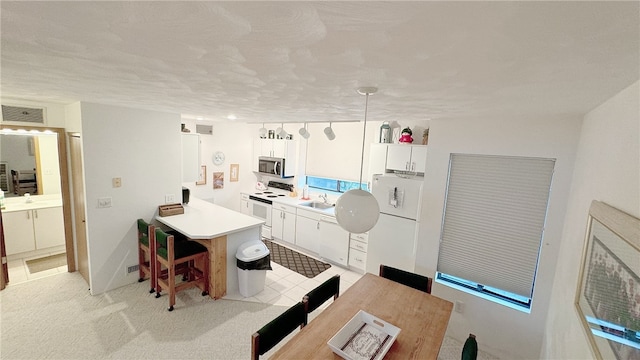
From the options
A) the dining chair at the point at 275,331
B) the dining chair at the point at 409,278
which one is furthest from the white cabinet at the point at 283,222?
the dining chair at the point at 275,331

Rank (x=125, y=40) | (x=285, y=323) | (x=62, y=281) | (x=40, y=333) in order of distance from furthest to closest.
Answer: (x=62, y=281)
(x=40, y=333)
(x=285, y=323)
(x=125, y=40)

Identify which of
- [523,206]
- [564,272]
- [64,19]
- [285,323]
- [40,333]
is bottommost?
[40,333]

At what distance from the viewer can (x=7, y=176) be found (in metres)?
3.89

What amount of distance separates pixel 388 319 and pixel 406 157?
215 centimetres

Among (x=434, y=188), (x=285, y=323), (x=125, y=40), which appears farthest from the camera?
(x=434, y=188)

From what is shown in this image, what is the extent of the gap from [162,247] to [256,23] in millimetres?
3054

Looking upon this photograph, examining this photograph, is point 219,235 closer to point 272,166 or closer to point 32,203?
point 272,166

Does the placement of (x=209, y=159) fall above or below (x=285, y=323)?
above

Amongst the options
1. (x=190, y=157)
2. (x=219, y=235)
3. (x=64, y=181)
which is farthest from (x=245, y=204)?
(x=64, y=181)

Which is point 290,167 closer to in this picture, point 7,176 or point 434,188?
point 434,188

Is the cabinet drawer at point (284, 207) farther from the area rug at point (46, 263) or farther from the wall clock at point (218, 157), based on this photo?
the area rug at point (46, 263)

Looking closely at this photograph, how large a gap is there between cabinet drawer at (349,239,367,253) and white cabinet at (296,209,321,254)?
2.19ft

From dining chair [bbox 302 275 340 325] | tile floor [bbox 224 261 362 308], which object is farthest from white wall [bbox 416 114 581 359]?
tile floor [bbox 224 261 362 308]

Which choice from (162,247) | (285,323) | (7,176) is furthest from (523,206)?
(7,176)
